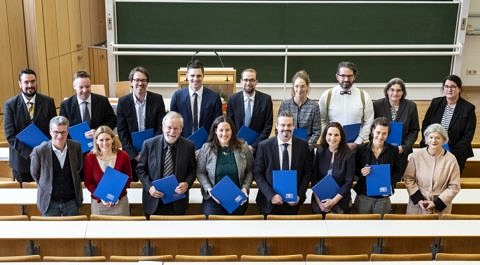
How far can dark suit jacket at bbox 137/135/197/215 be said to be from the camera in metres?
4.24

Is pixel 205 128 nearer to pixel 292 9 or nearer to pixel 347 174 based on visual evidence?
pixel 347 174

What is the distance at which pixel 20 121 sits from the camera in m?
4.82

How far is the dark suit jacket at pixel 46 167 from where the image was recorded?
13.4 ft

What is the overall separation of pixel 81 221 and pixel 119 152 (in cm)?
66

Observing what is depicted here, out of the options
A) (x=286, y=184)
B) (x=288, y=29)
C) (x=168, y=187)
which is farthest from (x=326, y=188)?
(x=288, y=29)

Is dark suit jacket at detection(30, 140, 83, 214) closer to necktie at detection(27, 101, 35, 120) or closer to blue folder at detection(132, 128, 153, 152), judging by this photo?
blue folder at detection(132, 128, 153, 152)

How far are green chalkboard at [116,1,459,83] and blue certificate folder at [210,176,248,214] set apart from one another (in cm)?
609

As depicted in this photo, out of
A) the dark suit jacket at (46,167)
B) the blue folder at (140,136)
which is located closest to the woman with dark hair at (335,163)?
the blue folder at (140,136)

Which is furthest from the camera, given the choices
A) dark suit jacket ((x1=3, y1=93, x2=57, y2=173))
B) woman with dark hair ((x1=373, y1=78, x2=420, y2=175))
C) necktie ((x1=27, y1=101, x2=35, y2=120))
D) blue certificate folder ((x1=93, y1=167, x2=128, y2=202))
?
woman with dark hair ((x1=373, y1=78, x2=420, y2=175))

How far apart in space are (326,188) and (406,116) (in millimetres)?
1377

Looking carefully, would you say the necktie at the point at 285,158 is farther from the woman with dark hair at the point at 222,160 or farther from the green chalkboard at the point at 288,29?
the green chalkboard at the point at 288,29

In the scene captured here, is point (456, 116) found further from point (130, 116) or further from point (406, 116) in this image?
point (130, 116)

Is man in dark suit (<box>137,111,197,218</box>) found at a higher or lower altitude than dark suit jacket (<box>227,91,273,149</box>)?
lower

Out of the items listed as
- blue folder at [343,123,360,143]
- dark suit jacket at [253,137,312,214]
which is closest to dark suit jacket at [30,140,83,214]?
dark suit jacket at [253,137,312,214]
